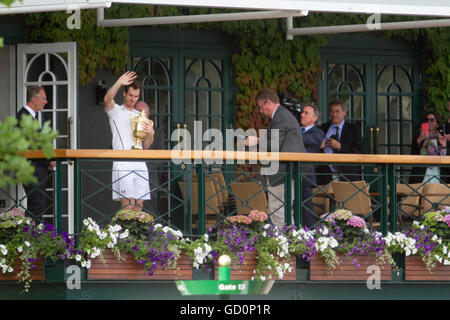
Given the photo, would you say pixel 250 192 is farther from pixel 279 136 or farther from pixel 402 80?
pixel 402 80

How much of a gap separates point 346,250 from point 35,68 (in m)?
4.79

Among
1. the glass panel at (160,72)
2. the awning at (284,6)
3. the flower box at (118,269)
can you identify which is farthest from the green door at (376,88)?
the flower box at (118,269)

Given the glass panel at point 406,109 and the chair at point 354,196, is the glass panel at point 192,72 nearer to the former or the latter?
the glass panel at point 406,109

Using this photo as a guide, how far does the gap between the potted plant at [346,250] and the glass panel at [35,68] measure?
440 centimetres

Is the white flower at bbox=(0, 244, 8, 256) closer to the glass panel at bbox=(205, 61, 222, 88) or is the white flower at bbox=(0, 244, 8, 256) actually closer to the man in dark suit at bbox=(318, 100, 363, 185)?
the man in dark suit at bbox=(318, 100, 363, 185)

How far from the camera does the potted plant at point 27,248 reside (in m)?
8.26

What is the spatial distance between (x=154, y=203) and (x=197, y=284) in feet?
17.1

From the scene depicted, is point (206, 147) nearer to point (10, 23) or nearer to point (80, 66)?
point (80, 66)

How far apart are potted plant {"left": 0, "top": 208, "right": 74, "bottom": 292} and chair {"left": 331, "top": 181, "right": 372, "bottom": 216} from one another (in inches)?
111

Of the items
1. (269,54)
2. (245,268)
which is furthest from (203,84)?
(245,268)

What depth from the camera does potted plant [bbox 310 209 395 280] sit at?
28.2 ft

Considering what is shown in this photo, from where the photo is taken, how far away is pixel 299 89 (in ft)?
42.6

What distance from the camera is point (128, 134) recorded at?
9750mm
